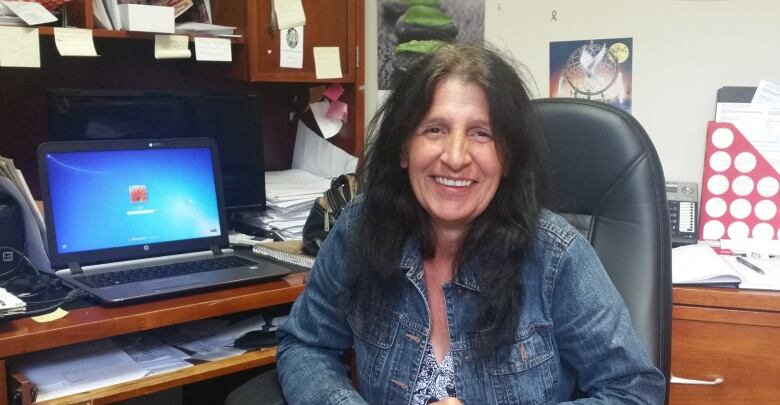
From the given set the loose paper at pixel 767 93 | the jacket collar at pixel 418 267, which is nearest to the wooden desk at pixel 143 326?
the jacket collar at pixel 418 267

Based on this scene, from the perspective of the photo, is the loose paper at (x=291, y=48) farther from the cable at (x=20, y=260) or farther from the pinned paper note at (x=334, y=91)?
the cable at (x=20, y=260)

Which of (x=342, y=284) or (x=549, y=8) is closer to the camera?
(x=342, y=284)

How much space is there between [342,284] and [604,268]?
0.42 m

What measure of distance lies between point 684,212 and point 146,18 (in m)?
1.33

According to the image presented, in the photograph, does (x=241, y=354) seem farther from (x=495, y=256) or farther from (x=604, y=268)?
(x=604, y=268)

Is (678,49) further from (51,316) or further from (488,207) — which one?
(51,316)

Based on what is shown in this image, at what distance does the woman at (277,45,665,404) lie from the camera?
1.02 metres

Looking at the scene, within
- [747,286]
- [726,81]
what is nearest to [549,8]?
[726,81]

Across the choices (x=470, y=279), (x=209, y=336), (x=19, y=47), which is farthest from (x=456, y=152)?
(x=19, y=47)

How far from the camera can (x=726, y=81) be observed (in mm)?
1652

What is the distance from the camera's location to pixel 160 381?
1.21 m

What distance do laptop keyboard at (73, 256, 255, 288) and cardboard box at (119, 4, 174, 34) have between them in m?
0.55

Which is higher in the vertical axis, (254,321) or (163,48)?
(163,48)

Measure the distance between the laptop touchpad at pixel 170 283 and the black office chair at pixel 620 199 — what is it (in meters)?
0.68
